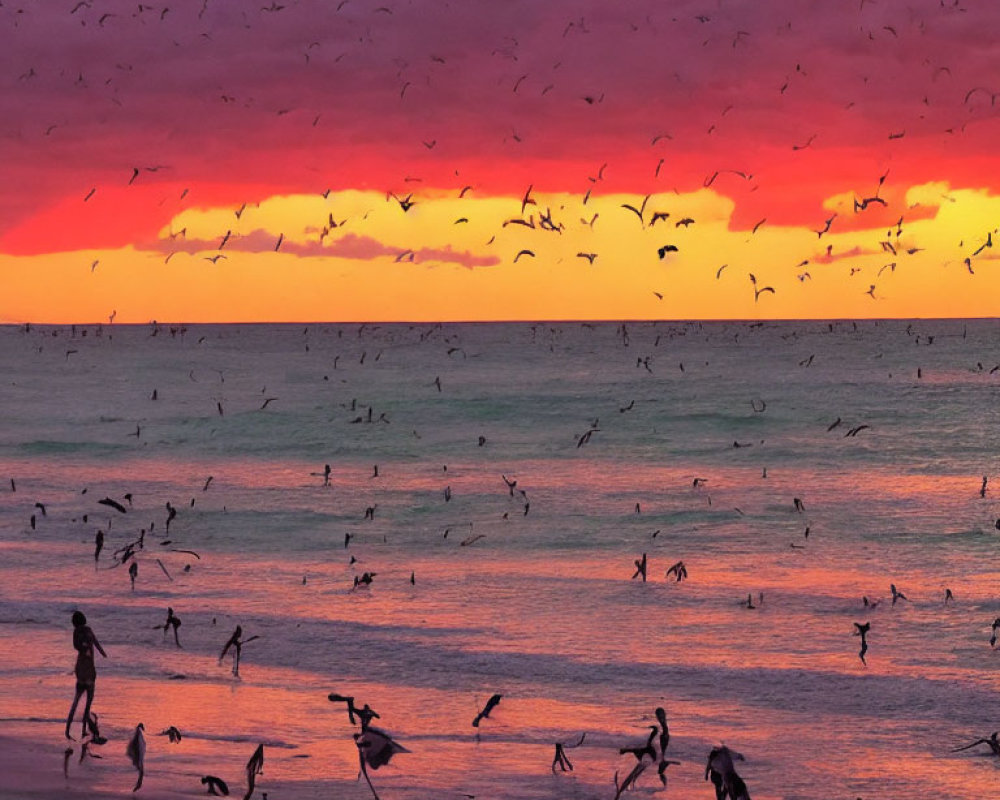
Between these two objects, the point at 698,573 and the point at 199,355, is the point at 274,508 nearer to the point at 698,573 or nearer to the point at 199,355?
the point at 698,573

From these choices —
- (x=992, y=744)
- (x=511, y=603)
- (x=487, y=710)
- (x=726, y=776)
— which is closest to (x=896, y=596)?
(x=511, y=603)

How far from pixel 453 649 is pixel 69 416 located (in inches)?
2127

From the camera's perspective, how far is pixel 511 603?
2175 cm

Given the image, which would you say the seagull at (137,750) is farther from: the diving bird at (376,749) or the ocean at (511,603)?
the diving bird at (376,749)

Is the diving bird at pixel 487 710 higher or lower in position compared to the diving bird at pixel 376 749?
higher

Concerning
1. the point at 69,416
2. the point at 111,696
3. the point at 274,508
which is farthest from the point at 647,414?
the point at 111,696

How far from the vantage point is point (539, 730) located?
46.4 ft

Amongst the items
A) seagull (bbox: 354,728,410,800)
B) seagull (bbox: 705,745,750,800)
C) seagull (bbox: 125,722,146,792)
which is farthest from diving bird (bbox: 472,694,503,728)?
seagull (bbox: 125,722,146,792)

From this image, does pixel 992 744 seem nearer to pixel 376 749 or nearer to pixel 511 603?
pixel 376 749

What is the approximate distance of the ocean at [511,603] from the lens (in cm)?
1318

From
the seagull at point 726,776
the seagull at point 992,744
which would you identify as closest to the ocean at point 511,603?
the seagull at point 992,744

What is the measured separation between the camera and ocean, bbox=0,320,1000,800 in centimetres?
1318

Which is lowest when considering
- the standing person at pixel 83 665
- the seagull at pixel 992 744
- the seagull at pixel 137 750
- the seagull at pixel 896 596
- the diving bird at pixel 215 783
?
the diving bird at pixel 215 783

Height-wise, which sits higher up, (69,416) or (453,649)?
(69,416)
